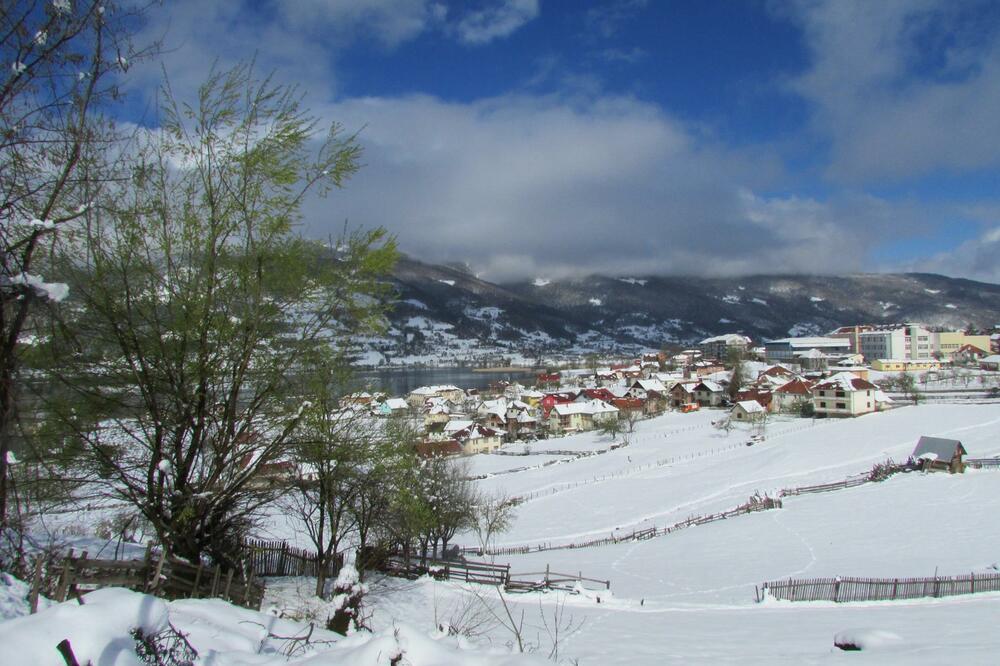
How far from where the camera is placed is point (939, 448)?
1145 inches

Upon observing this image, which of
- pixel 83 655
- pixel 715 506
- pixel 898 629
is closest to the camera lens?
pixel 83 655

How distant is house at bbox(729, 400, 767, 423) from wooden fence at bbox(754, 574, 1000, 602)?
130 feet

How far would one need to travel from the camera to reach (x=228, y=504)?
5707mm

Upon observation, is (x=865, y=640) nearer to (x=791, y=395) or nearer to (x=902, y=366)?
(x=791, y=395)

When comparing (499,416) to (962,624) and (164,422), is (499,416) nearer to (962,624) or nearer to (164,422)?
(962,624)

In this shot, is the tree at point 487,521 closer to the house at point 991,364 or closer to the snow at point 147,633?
the snow at point 147,633

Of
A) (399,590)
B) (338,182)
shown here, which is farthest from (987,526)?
(338,182)

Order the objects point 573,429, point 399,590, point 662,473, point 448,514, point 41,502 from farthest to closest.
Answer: point 573,429, point 662,473, point 448,514, point 399,590, point 41,502

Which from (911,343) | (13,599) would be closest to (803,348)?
(911,343)

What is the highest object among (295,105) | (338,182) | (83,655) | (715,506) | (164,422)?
(295,105)

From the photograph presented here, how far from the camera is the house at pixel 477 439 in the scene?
54325mm

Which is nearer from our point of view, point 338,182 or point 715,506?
point 338,182

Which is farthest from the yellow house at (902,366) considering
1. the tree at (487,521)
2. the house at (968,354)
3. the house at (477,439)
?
the tree at (487,521)

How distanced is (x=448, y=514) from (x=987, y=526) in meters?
17.9
